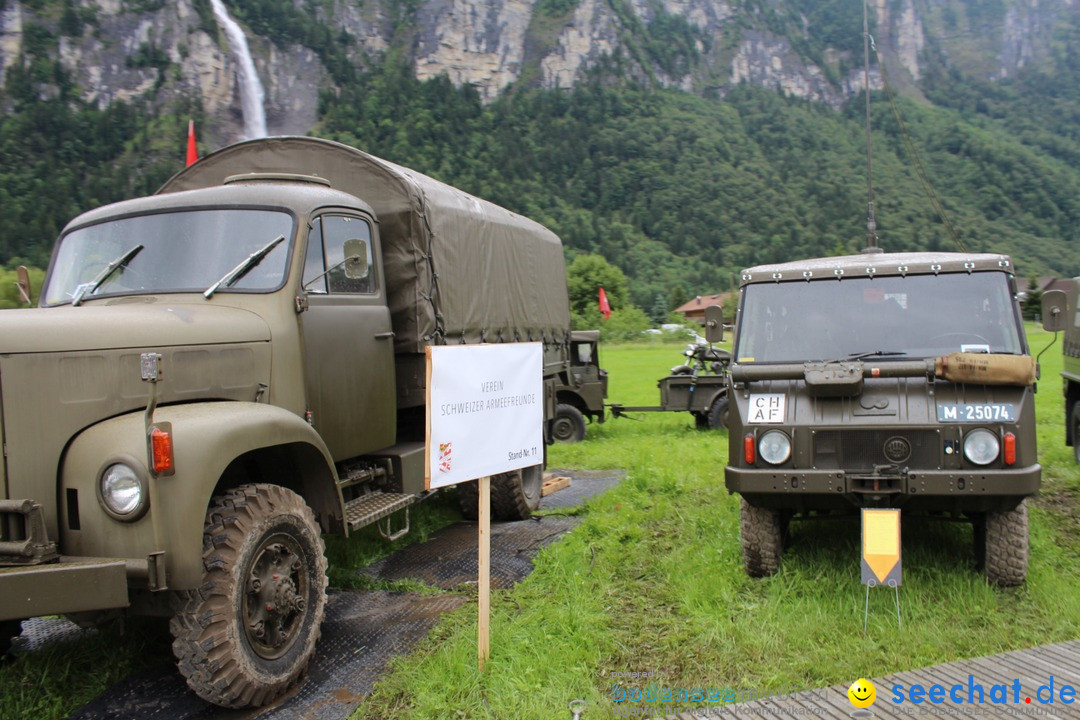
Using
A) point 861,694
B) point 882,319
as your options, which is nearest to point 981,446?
point 882,319

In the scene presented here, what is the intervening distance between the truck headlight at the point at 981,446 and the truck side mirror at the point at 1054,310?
3.99ft

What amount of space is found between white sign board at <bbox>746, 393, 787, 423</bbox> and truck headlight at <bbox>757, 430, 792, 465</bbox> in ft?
0.31

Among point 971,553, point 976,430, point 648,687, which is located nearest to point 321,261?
point 648,687

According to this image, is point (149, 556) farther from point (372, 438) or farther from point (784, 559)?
point (784, 559)

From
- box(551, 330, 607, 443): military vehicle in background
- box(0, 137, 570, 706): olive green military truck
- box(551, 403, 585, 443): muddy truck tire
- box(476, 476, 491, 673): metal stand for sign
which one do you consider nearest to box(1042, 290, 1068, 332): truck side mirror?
box(476, 476, 491, 673): metal stand for sign

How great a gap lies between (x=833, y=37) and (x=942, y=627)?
155675 mm

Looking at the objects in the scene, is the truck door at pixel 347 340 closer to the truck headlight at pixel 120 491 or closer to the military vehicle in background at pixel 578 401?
the truck headlight at pixel 120 491

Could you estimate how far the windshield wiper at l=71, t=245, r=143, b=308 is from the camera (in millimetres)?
4727

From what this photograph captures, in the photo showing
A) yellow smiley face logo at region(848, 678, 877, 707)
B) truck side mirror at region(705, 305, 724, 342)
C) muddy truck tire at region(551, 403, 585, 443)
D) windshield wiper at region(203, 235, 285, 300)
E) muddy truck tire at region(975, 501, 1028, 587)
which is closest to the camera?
yellow smiley face logo at region(848, 678, 877, 707)

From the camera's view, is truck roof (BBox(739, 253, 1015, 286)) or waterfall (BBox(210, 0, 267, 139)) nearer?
truck roof (BBox(739, 253, 1015, 286))

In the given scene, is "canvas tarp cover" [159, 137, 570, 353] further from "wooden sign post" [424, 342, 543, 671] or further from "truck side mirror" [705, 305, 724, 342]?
"truck side mirror" [705, 305, 724, 342]

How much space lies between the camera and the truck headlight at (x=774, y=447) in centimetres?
501

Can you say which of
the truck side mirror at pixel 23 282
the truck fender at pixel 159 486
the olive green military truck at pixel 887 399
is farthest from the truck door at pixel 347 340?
the olive green military truck at pixel 887 399

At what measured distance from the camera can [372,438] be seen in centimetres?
556
